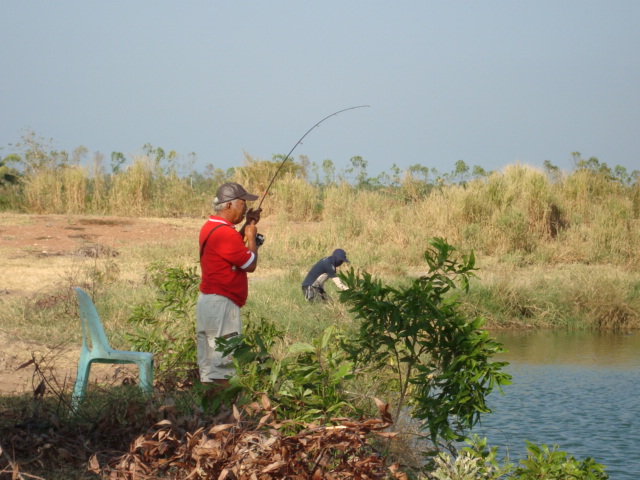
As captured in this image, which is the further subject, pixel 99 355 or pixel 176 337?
pixel 176 337

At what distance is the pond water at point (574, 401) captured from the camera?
6.77 meters

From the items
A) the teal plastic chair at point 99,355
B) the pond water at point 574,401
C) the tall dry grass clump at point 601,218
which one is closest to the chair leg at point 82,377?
the teal plastic chair at point 99,355

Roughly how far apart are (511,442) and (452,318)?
304 cm

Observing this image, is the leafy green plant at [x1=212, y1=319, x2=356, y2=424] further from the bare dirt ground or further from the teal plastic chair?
the bare dirt ground

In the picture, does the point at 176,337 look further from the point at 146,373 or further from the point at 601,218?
the point at 601,218

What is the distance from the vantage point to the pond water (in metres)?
6.77

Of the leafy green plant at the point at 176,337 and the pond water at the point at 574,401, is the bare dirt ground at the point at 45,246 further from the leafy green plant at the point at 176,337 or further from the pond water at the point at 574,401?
the pond water at the point at 574,401

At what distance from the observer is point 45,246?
51.1 feet

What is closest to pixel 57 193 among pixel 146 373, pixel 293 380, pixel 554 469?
pixel 146 373

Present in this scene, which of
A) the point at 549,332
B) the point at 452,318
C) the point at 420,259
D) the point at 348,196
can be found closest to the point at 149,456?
the point at 452,318

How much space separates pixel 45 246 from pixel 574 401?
36.0 ft

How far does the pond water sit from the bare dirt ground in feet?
13.2

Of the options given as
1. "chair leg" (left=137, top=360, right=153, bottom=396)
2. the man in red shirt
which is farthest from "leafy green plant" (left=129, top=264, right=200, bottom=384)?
the man in red shirt

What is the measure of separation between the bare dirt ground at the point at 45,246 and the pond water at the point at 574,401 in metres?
4.03
